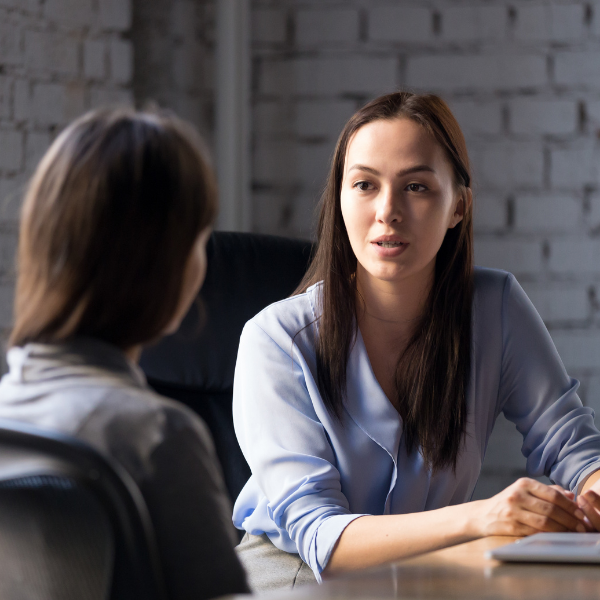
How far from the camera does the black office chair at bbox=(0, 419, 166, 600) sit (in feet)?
1.46

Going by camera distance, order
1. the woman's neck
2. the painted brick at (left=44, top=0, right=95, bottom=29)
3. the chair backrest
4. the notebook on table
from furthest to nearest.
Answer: the painted brick at (left=44, top=0, right=95, bottom=29) → the chair backrest → the woman's neck → the notebook on table

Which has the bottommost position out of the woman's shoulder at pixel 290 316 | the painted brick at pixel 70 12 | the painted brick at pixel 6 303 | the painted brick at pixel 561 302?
the painted brick at pixel 561 302

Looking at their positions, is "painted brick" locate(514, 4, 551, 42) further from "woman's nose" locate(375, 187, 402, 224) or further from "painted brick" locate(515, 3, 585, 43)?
"woman's nose" locate(375, 187, 402, 224)

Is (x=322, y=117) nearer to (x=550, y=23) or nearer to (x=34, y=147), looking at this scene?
(x=550, y=23)

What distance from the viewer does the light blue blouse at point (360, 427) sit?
3.50 feet

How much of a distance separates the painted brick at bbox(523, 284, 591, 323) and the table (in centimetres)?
138

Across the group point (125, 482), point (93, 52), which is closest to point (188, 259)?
point (125, 482)

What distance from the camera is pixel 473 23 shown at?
2.04 meters

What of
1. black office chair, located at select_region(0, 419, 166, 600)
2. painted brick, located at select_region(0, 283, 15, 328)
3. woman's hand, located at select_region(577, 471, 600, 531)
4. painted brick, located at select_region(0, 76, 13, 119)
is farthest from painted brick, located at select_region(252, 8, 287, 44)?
black office chair, located at select_region(0, 419, 166, 600)

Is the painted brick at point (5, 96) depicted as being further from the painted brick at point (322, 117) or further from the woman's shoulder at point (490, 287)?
the woman's shoulder at point (490, 287)

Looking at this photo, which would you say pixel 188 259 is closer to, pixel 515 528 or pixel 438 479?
pixel 515 528

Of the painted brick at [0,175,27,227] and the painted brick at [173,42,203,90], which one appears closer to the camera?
the painted brick at [0,175,27,227]

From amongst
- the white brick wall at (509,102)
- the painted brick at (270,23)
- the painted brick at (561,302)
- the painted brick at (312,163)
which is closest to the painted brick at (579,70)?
the white brick wall at (509,102)

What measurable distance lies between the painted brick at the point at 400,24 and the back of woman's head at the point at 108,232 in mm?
1593
